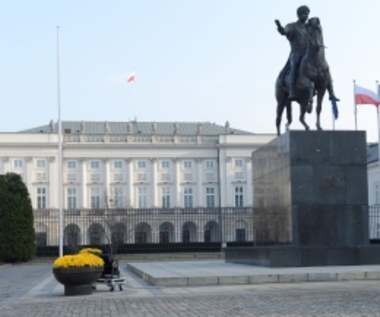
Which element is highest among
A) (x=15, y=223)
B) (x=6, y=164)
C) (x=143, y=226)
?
(x=6, y=164)

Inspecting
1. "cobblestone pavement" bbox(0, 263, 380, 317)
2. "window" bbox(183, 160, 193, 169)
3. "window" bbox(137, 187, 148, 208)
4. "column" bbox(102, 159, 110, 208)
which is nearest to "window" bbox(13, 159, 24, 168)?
"column" bbox(102, 159, 110, 208)

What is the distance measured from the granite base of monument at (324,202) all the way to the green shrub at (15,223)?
923 inches

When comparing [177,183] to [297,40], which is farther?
[177,183]

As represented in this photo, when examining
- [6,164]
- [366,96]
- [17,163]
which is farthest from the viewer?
[17,163]

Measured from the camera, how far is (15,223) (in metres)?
41.4

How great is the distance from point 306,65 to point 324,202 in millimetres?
3663

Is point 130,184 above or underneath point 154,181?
underneath

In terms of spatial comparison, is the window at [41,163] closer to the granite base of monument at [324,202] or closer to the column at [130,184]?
the column at [130,184]

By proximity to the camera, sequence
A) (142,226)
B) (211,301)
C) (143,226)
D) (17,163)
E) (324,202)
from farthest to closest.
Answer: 1. (17,163)
2. (143,226)
3. (142,226)
4. (324,202)
5. (211,301)

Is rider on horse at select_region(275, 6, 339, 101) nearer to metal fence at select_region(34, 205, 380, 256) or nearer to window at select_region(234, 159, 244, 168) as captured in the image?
metal fence at select_region(34, 205, 380, 256)

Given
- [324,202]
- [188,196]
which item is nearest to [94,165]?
[188,196]

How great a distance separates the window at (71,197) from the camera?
8631 cm

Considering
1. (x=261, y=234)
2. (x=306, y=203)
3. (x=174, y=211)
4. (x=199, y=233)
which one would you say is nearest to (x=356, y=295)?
(x=306, y=203)

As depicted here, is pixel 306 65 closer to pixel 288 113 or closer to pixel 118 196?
pixel 288 113
